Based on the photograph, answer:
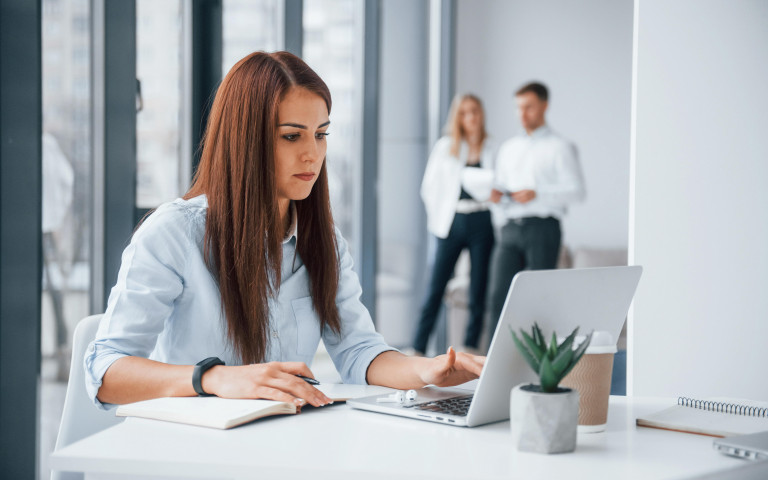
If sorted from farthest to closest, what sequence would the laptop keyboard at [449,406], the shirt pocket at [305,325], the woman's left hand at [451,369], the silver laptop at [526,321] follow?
1. the shirt pocket at [305,325]
2. the woman's left hand at [451,369]
3. the laptop keyboard at [449,406]
4. the silver laptop at [526,321]

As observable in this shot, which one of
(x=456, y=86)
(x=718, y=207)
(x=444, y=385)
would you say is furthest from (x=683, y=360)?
(x=456, y=86)

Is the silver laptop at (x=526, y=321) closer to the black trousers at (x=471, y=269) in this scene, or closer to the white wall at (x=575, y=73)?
the black trousers at (x=471, y=269)

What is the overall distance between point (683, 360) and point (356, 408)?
1.26 meters

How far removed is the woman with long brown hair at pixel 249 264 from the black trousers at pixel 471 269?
3585 millimetres

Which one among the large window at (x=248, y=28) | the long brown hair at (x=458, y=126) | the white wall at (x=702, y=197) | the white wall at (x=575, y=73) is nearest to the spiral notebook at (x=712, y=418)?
the white wall at (x=702, y=197)

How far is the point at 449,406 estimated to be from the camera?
1.27 m

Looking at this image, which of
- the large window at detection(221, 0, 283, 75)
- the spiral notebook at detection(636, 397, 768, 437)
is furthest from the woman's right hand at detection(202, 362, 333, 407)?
the large window at detection(221, 0, 283, 75)

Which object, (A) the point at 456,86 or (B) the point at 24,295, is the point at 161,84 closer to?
(B) the point at 24,295

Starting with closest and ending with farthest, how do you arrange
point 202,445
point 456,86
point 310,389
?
point 202,445
point 310,389
point 456,86

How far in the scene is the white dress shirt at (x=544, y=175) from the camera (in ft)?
16.0

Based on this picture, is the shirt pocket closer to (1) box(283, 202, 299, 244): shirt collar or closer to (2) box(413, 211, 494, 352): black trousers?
(1) box(283, 202, 299, 244): shirt collar

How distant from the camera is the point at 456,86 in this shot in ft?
20.1

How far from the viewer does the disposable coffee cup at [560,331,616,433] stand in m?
1.15

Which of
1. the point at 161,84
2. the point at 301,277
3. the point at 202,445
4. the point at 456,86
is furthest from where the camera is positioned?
the point at 456,86
